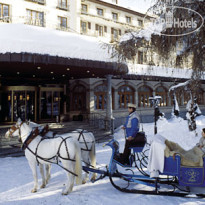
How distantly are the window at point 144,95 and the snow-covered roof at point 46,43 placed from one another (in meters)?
12.2

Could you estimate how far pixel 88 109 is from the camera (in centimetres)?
1947

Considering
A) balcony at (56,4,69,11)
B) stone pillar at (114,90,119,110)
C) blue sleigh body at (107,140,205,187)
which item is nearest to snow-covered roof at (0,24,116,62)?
blue sleigh body at (107,140,205,187)

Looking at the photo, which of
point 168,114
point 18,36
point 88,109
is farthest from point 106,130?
point 168,114

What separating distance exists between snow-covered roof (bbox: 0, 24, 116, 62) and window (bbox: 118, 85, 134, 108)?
32.3 ft

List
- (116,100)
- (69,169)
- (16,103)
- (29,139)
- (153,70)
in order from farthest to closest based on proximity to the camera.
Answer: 1. (116,100)
2. (16,103)
3. (153,70)
4. (29,139)
5. (69,169)

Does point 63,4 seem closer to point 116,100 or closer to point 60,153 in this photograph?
point 116,100

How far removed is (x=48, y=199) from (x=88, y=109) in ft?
46.3

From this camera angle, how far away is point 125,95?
22281 mm

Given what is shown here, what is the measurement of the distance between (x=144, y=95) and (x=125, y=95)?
2942 mm

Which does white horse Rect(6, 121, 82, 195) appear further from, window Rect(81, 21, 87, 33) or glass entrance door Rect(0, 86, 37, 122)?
window Rect(81, 21, 87, 33)

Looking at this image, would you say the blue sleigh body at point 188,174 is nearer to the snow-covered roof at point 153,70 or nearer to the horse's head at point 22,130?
the snow-covered roof at point 153,70

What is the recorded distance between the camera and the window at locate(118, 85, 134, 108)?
2188cm

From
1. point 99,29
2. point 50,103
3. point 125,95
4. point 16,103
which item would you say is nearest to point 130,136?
point 16,103

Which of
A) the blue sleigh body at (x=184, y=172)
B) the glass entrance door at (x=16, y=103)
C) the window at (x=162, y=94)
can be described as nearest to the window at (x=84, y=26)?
the window at (x=162, y=94)
